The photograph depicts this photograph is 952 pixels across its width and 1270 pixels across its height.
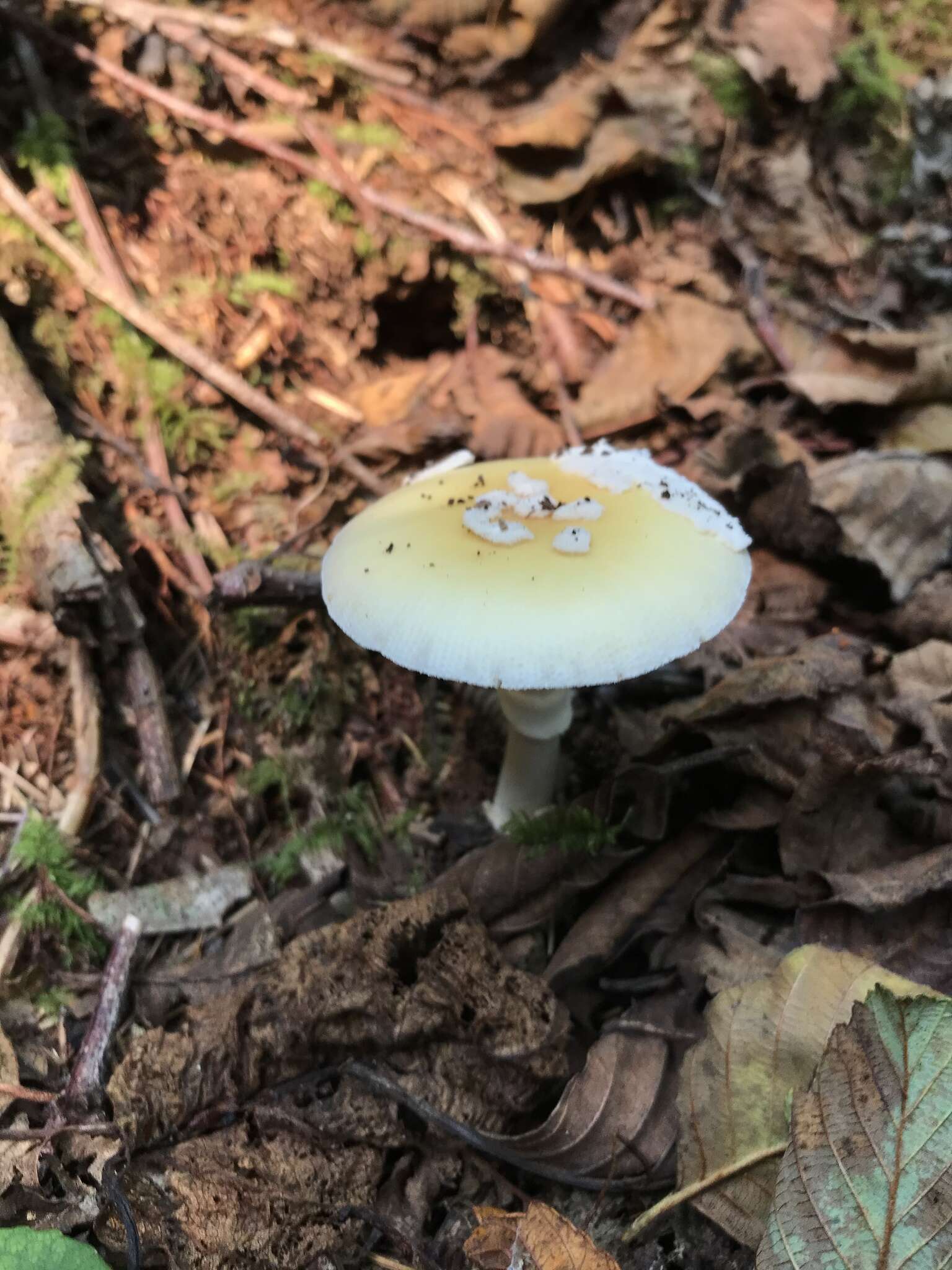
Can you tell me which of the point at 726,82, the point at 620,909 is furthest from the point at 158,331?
the point at 726,82

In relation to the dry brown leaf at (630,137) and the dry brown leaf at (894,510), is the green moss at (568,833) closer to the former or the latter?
the dry brown leaf at (894,510)

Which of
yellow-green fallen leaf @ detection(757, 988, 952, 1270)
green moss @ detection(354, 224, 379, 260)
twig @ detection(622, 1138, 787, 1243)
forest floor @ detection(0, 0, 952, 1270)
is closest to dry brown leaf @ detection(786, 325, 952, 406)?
forest floor @ detection(0, 0, 952, 1270)

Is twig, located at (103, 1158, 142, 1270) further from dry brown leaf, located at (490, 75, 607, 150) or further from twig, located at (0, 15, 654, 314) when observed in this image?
dry brown leaf, located at (490, 75, 607, 150)

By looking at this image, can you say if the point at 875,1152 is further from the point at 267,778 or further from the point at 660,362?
the point at 660,362

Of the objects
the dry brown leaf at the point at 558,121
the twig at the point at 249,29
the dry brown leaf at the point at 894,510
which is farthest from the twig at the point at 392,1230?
the twig at the point at 249,29

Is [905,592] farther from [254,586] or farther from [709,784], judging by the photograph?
[254,586]

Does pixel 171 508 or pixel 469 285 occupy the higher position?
pixel 469 285
